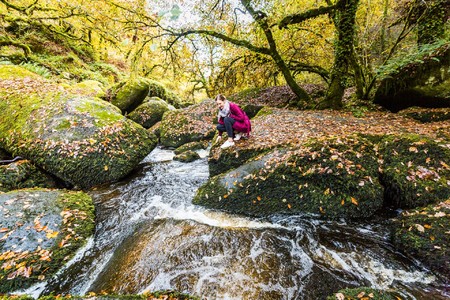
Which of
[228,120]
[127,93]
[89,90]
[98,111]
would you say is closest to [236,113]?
[228,120]

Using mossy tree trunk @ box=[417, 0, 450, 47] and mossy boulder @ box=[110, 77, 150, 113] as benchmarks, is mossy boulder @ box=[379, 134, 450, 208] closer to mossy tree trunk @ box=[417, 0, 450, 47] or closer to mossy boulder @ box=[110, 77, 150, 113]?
mossy tree trunk @ box=[417, 0, 450, 47]

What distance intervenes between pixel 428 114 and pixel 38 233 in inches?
404

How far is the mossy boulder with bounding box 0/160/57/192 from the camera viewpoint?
5.75 meters

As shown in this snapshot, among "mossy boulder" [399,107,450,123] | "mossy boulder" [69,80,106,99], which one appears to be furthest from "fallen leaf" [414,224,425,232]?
"mossy boulder" [69,80,106,99]

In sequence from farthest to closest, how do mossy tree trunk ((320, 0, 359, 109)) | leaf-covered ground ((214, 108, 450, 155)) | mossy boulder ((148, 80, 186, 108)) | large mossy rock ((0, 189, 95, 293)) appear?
1. mossy boulder ((148, 80, 186, 108))
2. mossy tree trunk ((320, 0, 359, 109))
3. leaf-covered ground ((214, 108, 450, 155))
4. large mossy rock ((0, 189, 95, 293))

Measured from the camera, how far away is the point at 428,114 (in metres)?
6.70

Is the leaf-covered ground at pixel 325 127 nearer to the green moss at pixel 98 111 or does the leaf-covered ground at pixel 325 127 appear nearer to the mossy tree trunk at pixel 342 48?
the mossy tree trunk at pixel 342 48

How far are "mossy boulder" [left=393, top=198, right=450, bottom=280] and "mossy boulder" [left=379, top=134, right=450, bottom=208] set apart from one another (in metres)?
0.35

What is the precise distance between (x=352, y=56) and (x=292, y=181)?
6.15 metres

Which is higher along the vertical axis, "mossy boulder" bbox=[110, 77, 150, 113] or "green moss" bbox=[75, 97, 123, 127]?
"mossy boulder" bbox=[110, 77, 150, 113]

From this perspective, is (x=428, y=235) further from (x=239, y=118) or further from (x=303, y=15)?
(x=303, y=15)

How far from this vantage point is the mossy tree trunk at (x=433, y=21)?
6.87m

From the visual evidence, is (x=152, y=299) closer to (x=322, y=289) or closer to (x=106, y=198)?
(x=322, y=289)

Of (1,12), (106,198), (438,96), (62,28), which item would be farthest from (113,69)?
(438,96)
